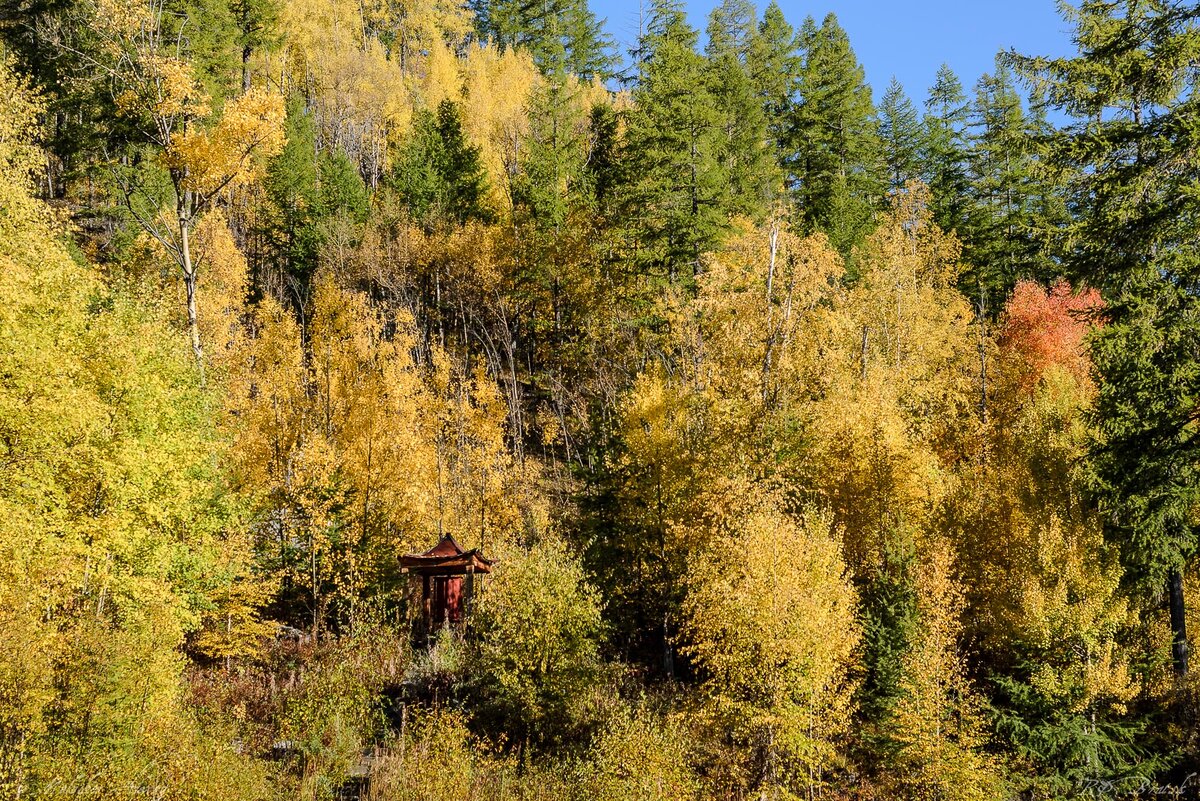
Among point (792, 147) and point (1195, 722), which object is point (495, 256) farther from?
point (1195, 722)

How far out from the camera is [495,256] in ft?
120

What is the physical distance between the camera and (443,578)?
22.0 meters

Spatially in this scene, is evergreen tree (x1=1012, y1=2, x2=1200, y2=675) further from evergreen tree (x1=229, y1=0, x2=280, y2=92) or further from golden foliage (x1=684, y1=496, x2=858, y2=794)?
evergreen tree (x1=229, y1=0, x2=280, y2=92)

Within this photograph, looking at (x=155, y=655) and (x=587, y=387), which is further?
(x=587, y=387)

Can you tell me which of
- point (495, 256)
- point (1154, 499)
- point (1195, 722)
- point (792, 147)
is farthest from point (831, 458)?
point (792, 147)

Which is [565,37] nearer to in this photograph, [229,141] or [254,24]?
[254,24]

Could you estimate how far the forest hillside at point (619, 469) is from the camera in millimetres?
12266

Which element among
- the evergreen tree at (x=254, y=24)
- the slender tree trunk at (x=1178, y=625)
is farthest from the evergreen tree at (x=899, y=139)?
the evergreen tree at (x=254, y=24)

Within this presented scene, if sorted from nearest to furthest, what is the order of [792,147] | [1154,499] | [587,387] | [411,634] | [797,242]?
[1154,499] → [411,634] → [797,242] → [587,387] → [792,147]

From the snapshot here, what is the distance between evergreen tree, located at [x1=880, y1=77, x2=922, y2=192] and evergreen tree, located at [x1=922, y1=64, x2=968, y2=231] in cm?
64

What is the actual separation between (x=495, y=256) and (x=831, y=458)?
806 inches

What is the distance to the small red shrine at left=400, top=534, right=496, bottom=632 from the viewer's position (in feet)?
69.8

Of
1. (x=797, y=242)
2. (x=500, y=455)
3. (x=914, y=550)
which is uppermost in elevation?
(x=797, y=242)

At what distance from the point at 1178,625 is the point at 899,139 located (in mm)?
33449
